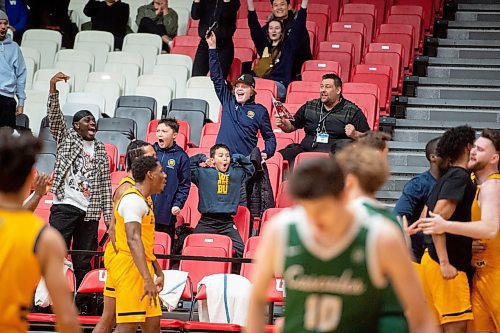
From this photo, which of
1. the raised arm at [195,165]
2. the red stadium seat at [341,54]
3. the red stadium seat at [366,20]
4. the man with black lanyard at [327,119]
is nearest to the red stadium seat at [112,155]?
the raised arm at [195,165]

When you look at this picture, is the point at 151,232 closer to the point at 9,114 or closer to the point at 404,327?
the point at 404,327

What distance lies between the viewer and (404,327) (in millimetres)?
4734

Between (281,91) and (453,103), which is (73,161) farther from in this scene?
(453,103)

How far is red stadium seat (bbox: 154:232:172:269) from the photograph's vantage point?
9680 mm

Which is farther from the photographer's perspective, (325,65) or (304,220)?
(325,65)

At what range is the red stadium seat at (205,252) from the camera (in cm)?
964

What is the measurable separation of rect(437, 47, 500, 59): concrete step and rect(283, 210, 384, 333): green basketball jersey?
9577 millimetres

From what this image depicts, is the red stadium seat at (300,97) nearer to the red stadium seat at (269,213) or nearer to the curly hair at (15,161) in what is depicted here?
the red stadium seat at (269,213)

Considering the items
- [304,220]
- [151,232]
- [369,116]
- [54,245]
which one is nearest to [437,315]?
[151,232]

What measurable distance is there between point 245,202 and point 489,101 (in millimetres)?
3621

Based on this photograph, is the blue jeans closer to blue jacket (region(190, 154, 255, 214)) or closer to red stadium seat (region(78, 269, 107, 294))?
blue jacket (region(190, 154, 255, 214))

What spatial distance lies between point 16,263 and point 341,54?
29.8 feet

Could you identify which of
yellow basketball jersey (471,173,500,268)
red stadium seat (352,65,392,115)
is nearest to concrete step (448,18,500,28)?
red stadium seat (352,65,392,115)

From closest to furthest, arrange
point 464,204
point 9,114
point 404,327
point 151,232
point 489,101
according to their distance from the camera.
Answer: point 404,327 < point 464,204 < point 151,232 < point 9,114 < point 489,101
